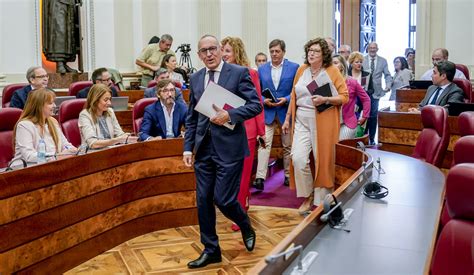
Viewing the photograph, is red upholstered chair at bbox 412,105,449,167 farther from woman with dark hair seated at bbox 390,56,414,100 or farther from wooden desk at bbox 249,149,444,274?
woman with dark hair seated at bbox 390,56,414,100

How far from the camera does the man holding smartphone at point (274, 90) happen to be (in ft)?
18.6

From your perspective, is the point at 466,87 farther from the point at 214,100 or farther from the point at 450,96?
the point at 214,100

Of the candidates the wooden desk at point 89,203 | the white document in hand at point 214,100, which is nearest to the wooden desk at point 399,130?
the wooden desk at point 89,203

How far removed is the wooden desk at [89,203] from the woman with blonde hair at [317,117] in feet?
2.99

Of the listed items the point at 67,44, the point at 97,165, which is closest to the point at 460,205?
the point at 97,165

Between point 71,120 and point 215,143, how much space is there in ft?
6.13

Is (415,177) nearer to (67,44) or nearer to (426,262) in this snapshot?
(426,262)

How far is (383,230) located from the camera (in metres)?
2.07

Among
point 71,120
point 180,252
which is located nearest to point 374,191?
point 180,252

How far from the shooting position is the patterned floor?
368cm

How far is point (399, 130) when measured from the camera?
5.57 m

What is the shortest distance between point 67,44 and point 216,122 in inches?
251

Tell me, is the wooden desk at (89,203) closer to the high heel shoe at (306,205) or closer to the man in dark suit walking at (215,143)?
the man in dark suit walking at (215,143)

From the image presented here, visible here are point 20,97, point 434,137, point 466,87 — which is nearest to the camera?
point 434,137
